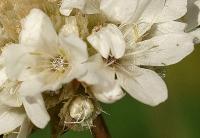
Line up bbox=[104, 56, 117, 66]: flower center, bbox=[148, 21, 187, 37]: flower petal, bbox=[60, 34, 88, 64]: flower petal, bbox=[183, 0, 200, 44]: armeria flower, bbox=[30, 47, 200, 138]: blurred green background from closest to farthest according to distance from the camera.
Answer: bbox=[60, 34, 88, 64]: flower petal, bbox=[104, 56, 117, 66]: flower center, bbox=[148, 21, 187, 37]: flower petal, bbox=[183, 0, 200, 44]: armeria flower, bbox=[30, 47, 200, 138]: blurred green background

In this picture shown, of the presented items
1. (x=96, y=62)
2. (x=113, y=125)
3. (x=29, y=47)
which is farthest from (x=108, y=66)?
(x=113, y=125)

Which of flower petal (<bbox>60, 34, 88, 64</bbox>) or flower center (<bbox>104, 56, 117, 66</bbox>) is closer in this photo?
flower petal (<bbox>60, 34, 88, 64</bbox>)

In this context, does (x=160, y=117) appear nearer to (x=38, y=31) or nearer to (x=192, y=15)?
(x=192, y=15)

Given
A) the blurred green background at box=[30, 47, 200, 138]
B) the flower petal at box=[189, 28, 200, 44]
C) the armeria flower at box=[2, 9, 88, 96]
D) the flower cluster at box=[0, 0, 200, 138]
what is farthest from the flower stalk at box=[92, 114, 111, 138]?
the blurred green background at box=[30, 47, 200, 138]

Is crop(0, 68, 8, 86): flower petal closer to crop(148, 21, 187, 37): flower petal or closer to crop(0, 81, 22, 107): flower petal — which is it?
crop(0, 81, 22, 107): flower petal

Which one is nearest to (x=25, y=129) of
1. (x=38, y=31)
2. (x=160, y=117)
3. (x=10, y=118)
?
(x=10, y=118)

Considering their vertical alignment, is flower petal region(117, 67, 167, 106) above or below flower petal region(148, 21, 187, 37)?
below

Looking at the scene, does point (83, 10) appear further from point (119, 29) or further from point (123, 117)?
point (123, 117)
